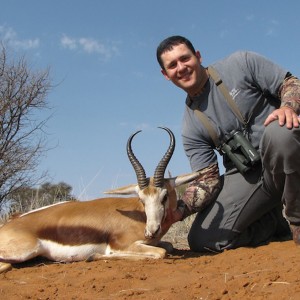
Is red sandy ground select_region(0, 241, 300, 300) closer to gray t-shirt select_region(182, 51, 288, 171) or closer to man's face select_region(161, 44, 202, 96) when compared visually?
gray t-shirt select_region(182, 51, 288, 171)

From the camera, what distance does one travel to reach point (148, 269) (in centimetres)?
398

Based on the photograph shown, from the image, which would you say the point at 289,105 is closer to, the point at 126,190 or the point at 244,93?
the point at 244,93

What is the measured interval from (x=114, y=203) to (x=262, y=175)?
1.67m

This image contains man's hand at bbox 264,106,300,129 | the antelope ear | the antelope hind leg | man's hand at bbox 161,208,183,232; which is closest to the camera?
man's hand at bbox 264,106,300,129

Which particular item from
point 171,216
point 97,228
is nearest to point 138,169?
point 171,216

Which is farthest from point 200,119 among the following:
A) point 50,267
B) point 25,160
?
point 25,160

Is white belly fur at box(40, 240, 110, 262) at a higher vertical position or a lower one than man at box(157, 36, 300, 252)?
lower

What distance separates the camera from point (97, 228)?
5004 millimetres

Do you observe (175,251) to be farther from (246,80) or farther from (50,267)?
(246,80)

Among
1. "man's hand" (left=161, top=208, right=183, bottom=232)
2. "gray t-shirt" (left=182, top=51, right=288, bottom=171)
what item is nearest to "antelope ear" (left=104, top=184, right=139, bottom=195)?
"man's hand" (left=161, top=208, right=183, bottom=232)

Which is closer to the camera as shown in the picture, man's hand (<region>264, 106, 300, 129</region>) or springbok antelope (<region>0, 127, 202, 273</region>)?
man's hand (<region>264, 106, 300, 129</region>)

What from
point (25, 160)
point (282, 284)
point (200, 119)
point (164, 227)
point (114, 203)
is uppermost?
point (25, 160)

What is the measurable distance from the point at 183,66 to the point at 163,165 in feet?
3.39

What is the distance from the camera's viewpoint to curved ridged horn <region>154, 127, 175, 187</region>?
16.2ft
